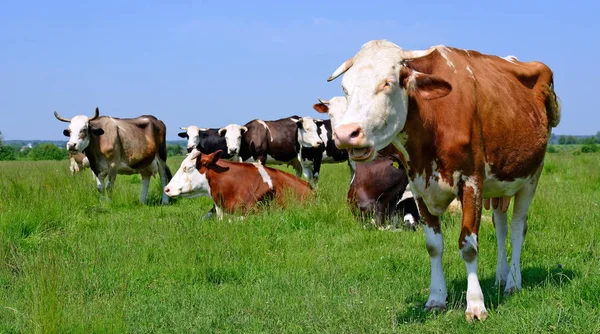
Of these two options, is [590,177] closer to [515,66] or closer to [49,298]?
[515,66]

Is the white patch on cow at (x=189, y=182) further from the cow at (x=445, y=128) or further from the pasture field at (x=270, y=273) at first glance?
the cow at (x=445, y=128)

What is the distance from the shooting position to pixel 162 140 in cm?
1666

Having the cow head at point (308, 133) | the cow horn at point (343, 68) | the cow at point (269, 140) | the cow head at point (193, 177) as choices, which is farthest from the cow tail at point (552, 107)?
the cow at point (269, 140)

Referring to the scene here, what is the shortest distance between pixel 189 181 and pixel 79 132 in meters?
4.31

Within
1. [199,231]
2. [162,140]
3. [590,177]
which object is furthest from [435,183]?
[162,140]

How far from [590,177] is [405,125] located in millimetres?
10723

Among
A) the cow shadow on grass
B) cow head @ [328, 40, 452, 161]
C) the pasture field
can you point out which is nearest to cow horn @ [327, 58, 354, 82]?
cow head @ [328, 40, 452, 161]

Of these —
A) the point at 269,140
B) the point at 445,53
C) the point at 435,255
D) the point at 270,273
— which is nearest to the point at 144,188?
the point at 269,140

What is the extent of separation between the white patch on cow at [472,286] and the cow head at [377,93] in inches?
36.5

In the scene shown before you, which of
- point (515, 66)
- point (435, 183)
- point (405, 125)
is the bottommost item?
point (435, 183)

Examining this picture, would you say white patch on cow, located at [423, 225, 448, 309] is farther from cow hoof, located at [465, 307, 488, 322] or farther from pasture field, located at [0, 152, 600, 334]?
cow hoof, located at [465, 307, 488, 322]

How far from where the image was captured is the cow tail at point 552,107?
570 centimetres

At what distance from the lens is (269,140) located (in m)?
19.5

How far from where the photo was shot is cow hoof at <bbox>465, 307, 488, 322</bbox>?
464cm
